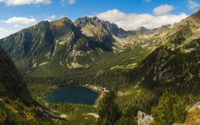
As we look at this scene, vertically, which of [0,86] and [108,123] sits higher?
[0,86]

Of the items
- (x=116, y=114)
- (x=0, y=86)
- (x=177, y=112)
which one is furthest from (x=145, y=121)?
(x=0, y=86)

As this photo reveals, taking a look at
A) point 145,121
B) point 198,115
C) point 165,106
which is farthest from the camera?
point 145,121

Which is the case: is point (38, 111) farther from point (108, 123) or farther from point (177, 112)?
point (177, 112)

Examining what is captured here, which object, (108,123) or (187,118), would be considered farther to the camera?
(108,123)

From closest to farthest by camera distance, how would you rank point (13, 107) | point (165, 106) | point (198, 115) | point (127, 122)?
point (198, 115) < point (165, 106) < point (127, 122) < point (13, 107)

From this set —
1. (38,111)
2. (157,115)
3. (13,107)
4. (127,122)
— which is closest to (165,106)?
(157,115)

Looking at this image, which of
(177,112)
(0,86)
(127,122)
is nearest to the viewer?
(177,112)

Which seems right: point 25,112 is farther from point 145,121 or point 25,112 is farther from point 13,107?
point 145,121

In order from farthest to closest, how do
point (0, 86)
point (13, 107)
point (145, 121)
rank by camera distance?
point (0, 86)
point (13, 107)
point (145, 121)

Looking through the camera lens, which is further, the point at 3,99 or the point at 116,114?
the point at 3,99
